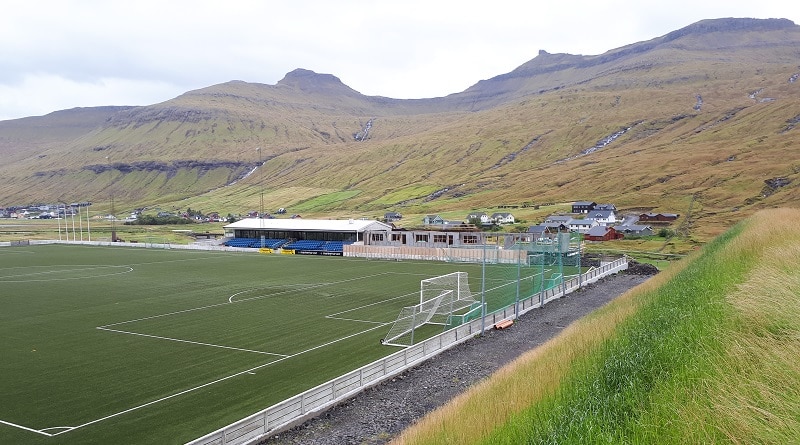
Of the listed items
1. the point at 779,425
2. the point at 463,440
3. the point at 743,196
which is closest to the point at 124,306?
the point at 463,440

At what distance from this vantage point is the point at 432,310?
106 ft

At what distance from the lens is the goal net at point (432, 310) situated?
97.6 ft

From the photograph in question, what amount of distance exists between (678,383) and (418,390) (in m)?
14.8

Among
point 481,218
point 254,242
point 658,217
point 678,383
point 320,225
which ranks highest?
point 320,225

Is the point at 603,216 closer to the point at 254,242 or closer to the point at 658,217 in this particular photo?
the point at 658,217

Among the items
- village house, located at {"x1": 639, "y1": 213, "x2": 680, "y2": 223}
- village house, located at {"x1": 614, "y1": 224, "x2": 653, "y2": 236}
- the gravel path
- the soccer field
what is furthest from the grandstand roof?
village house, located at {"x1": 639, "y1": 213, "x2": 680, "y2": 223}

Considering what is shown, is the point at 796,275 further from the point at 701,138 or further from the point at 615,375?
the point at 701,138

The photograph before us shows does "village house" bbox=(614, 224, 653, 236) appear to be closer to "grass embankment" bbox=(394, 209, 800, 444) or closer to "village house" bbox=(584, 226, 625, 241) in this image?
"village house" bbox=(584, 226, 625, 241)

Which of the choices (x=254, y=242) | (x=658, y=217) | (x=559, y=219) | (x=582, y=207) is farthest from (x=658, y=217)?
(x=254, y=242)

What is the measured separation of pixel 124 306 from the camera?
128ft

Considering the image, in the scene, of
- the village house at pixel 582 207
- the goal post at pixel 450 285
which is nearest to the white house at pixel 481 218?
the village house at pixel 582 207

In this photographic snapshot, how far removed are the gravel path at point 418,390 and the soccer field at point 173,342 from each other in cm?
243

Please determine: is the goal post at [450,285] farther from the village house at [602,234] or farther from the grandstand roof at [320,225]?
the village house at [602,234]

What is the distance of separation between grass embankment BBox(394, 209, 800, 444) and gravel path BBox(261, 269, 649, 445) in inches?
202
